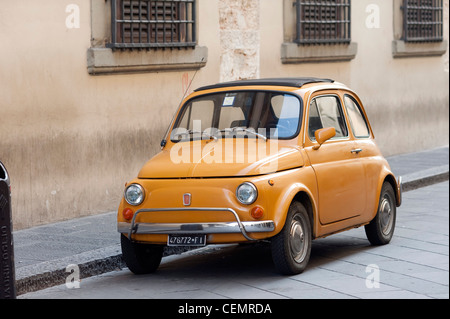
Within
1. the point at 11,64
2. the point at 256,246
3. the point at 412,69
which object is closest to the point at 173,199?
the point at 256,246

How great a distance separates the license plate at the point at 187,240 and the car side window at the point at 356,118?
2365 mm

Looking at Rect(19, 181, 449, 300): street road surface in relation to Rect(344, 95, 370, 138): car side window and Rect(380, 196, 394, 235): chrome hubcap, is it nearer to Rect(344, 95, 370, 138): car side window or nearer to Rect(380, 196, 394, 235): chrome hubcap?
Rect(380, 196, 394, 235): chrome hubcap

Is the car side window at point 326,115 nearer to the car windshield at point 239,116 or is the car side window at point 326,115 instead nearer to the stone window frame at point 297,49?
the car windshield at point 239,116

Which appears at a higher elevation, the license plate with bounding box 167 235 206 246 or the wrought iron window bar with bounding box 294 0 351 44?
the wrought iron window bar with bounding box 294 0 351 44

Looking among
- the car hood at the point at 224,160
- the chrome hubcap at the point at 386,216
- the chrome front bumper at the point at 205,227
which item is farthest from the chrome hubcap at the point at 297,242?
the chrome hubcap at the point at 386,216

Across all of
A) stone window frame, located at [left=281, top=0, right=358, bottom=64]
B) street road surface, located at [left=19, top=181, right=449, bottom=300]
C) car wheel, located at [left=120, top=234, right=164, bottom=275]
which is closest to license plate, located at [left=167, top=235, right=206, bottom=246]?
street road surface, located at [left=19, top=181, right=449, bottom=300]

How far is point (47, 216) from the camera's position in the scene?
10.9 metres

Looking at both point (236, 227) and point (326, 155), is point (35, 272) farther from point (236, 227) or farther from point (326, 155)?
point (326, 155)

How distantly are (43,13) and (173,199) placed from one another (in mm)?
3661

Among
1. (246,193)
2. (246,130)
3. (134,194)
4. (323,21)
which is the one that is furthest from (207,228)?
(323,21)

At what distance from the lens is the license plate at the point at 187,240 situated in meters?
7.85

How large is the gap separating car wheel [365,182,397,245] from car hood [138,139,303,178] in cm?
152

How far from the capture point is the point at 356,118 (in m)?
9.75

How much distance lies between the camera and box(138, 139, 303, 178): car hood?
7961 millimetres
